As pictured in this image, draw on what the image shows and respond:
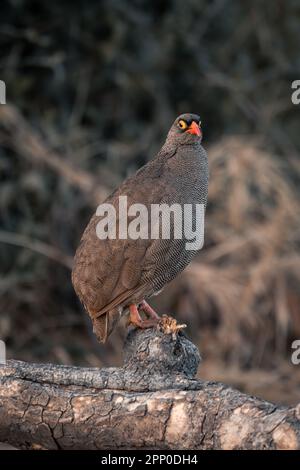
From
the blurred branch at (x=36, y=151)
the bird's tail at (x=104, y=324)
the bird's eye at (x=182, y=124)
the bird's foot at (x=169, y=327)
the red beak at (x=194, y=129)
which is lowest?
the bird's foot at (x=169, y=327)

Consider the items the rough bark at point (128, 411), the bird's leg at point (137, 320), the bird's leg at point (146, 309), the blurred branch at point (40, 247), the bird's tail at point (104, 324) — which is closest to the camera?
the rough bark at point (128, 411)

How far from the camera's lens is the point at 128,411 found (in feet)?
13.4

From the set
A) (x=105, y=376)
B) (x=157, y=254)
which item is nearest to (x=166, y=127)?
(x=157, y=254)

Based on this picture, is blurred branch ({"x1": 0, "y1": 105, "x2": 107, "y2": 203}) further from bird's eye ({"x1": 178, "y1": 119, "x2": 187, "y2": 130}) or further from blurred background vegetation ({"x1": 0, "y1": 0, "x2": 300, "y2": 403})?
bird's eye ({"x1": 178, "y1": 119, "x2": 187, "y2": 130})

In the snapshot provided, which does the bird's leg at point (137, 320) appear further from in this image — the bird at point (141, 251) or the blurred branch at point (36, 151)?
the blurred branch at point (36, 151)

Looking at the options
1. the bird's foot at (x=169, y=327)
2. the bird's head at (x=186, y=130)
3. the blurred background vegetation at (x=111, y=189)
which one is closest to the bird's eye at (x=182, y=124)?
the bird's head at (x=186, y=130)

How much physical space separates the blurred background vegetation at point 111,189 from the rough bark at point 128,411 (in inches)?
219

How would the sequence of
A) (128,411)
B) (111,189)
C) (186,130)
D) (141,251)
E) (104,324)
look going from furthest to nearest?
(111,189)
(186,130)
(104,324)
(141,251)
(128,411)

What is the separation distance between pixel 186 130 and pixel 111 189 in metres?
4.54

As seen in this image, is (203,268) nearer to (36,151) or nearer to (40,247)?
(40,247)

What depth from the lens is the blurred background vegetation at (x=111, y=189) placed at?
10500 mm

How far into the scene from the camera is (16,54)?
11258 mm

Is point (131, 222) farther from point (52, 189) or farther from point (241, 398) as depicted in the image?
point (52, 189)

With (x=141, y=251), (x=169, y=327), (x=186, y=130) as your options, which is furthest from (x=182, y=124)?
(x=169, y=327)
